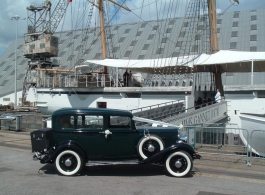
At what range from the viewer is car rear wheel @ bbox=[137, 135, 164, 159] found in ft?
25.1

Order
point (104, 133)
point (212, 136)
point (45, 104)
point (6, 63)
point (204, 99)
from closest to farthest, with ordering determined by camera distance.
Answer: point (104, 133), point (212, 136), point (204, 99), point (45, 104), point (6, 63)

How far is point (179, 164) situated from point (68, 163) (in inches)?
107

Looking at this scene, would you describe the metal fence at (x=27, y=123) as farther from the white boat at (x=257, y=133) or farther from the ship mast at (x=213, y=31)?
the ship mast at (x=213, y=31)

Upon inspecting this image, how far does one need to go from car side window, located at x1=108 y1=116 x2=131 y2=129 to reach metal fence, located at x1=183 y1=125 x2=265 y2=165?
2585mm

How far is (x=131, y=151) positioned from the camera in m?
7.76

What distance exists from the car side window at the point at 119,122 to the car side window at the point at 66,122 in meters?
0.97

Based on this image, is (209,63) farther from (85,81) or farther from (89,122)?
(89,122)

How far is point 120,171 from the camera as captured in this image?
26.7ft

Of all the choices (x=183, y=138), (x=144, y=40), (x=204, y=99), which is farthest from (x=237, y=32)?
(x=183, y=138)

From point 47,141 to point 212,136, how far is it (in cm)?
592

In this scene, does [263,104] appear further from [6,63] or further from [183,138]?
[6,63]

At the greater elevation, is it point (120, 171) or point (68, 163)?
point (68, 163)

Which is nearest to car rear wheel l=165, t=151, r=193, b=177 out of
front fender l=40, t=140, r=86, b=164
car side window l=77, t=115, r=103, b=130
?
car side window l=77, t=115, r=103, b=130

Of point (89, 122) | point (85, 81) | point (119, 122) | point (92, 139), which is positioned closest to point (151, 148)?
point (119, 122)
